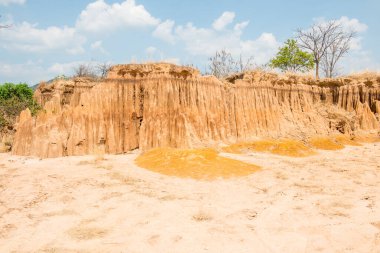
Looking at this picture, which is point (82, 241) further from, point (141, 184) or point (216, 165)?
point (216, 165)

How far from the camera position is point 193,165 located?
35.5ft

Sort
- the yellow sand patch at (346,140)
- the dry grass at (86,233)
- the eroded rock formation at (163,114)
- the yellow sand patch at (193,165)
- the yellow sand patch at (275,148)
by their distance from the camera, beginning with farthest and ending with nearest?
the yellow sand patch at (346,140)
the yellow sand patch at (275,148)
the eroded rock formation at (163,114)
the yellow sand patch at (193,165)
the dry grass at (86,233)

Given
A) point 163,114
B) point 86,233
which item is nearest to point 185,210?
point 86,233

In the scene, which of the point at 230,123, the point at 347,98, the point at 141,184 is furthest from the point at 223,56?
the point at 141,184

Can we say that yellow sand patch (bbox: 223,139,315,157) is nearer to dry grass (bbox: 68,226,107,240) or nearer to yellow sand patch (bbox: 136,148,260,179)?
yellow sand patch (bbox: 136,148,260,179)

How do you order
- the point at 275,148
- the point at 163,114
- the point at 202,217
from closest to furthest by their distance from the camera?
the point at 202,217, the point at 163,114, the point at 275,148

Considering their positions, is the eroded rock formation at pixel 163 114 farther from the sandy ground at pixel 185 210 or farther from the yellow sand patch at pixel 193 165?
the sandy ground at pixel 185 210

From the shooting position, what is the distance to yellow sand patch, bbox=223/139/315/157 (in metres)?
14.5

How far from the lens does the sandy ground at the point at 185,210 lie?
18.4ft

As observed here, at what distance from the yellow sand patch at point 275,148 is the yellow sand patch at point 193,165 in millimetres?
3039

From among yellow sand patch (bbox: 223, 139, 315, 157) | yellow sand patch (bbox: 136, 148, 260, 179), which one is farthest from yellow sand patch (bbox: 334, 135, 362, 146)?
yellow sand patch (bbox: 136, 148, 260, 179)

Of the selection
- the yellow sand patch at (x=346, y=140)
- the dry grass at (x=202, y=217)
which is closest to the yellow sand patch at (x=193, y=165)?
the dry grass at (x=202, y=217)

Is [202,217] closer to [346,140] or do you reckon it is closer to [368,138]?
[346,140]

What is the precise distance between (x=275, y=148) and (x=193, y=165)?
5492 mm
